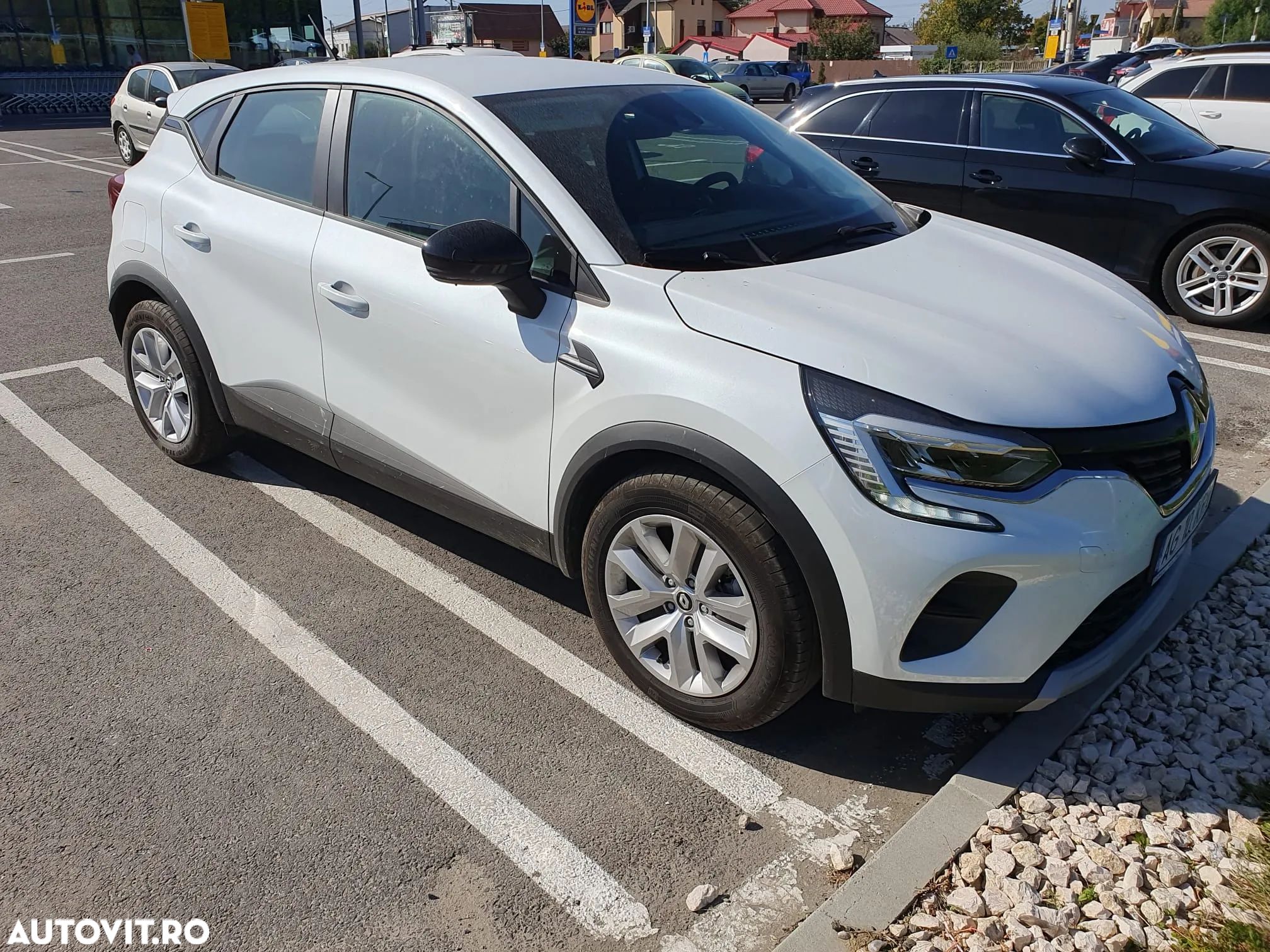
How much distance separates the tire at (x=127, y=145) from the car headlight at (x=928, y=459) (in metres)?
17.1

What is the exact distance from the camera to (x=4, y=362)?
6379 mm

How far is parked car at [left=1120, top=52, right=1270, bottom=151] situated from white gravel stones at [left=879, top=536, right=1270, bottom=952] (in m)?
9.30

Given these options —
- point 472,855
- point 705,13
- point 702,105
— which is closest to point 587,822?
point 472,855

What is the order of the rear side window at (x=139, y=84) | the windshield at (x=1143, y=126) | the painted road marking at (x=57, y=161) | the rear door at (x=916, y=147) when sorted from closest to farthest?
the windshield at (x=1143, y=126)
the rear door at (x=916, y=147)
the rear side window at (x=139, y=84)
the painted road marking at (x=57, y=161)

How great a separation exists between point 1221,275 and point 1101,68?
A: 11.1 m

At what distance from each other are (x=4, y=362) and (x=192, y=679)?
4185mm

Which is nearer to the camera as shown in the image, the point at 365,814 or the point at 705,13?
the point at 365,814

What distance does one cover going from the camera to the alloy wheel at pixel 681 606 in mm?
2777

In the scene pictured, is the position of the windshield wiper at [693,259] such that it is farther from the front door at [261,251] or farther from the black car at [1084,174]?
the black car at [1084,174]

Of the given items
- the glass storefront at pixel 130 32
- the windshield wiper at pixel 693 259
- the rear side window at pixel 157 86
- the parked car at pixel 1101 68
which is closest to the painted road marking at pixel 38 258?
the rear side window at pixel 157 86

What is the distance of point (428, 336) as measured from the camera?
3297 mm

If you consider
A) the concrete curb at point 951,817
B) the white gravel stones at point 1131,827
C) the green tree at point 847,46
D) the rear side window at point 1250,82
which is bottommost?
the white gravel stones at point 1131,827

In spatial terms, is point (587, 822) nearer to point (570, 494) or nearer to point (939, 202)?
point (570, 494)

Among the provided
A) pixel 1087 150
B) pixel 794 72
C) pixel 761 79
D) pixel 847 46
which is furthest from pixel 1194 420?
pixel 847 46
